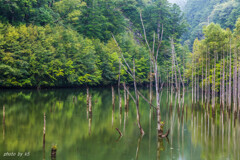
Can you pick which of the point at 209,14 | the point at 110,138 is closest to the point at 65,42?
the point at 110,138

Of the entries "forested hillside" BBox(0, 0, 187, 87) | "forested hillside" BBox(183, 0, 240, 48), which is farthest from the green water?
"forested hillside" BBox(183, 0, 240, 48)

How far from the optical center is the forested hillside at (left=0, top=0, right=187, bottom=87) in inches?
1378

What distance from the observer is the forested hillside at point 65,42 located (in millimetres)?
34991

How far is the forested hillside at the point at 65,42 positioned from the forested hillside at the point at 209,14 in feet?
70.8

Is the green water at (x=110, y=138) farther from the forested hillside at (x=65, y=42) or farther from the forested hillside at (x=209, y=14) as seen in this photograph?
the forested hillside at (x=209, y=14)

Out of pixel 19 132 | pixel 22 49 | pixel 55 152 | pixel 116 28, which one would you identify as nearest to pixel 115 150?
pixel 55 152

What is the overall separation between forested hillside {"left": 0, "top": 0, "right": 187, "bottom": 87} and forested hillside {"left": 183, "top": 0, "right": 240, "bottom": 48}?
21582 millimetres

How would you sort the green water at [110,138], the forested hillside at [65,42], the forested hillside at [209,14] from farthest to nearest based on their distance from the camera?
the forested hillside at [209,14] < the forested hillside at [65,42] < the green water at [110,138]

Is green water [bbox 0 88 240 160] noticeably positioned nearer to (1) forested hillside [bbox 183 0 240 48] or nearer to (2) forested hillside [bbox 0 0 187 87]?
(2) forested hillside [bbox 0 0 187 87]

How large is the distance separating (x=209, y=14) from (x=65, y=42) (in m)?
78.2

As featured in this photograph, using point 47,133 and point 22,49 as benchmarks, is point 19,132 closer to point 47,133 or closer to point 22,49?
point 47,133

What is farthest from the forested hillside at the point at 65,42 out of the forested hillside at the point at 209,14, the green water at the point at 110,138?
the forested hillside at the point at 209,14

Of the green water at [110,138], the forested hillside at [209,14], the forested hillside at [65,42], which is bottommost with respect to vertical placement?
the green water at [110,138]

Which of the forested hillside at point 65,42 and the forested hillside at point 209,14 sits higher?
the forested hillside at point 209,14
